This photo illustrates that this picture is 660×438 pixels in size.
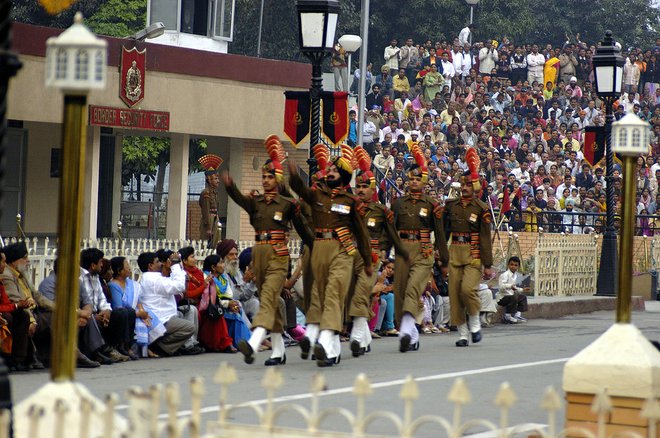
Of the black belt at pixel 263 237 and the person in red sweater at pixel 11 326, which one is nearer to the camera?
the person in red sweater at pixel 11 326

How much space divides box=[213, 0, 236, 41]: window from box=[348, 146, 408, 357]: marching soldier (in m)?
17.8

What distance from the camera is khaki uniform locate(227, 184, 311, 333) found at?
14633 mm

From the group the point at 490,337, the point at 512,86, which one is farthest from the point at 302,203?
the point at 512,86

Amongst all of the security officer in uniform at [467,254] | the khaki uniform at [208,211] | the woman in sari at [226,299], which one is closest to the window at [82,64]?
the woman in sari at [226,299]

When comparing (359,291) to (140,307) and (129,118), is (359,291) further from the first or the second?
(129,118)

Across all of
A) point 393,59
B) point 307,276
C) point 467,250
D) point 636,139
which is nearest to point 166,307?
point 307,276

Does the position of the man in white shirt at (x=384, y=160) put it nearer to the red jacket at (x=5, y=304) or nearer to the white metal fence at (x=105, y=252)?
the white metal fence at (x=105, y=252)

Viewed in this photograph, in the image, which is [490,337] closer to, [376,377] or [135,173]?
[376,377]

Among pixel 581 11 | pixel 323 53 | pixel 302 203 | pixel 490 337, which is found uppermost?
pixel 581 11

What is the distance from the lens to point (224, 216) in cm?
3228

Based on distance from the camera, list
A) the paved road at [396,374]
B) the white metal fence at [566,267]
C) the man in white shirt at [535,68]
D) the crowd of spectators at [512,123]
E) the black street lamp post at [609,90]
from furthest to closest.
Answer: the man in white shirt at [535,68] < the crowd of spectators at [512,123] < the white metal fence at [566,267] < the black street lamp post at [609,90] < the paved road at [396,374]

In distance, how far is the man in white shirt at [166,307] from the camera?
15.7 metres

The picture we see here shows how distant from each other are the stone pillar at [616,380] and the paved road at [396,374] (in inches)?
81.2

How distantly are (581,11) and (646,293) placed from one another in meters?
38.6
